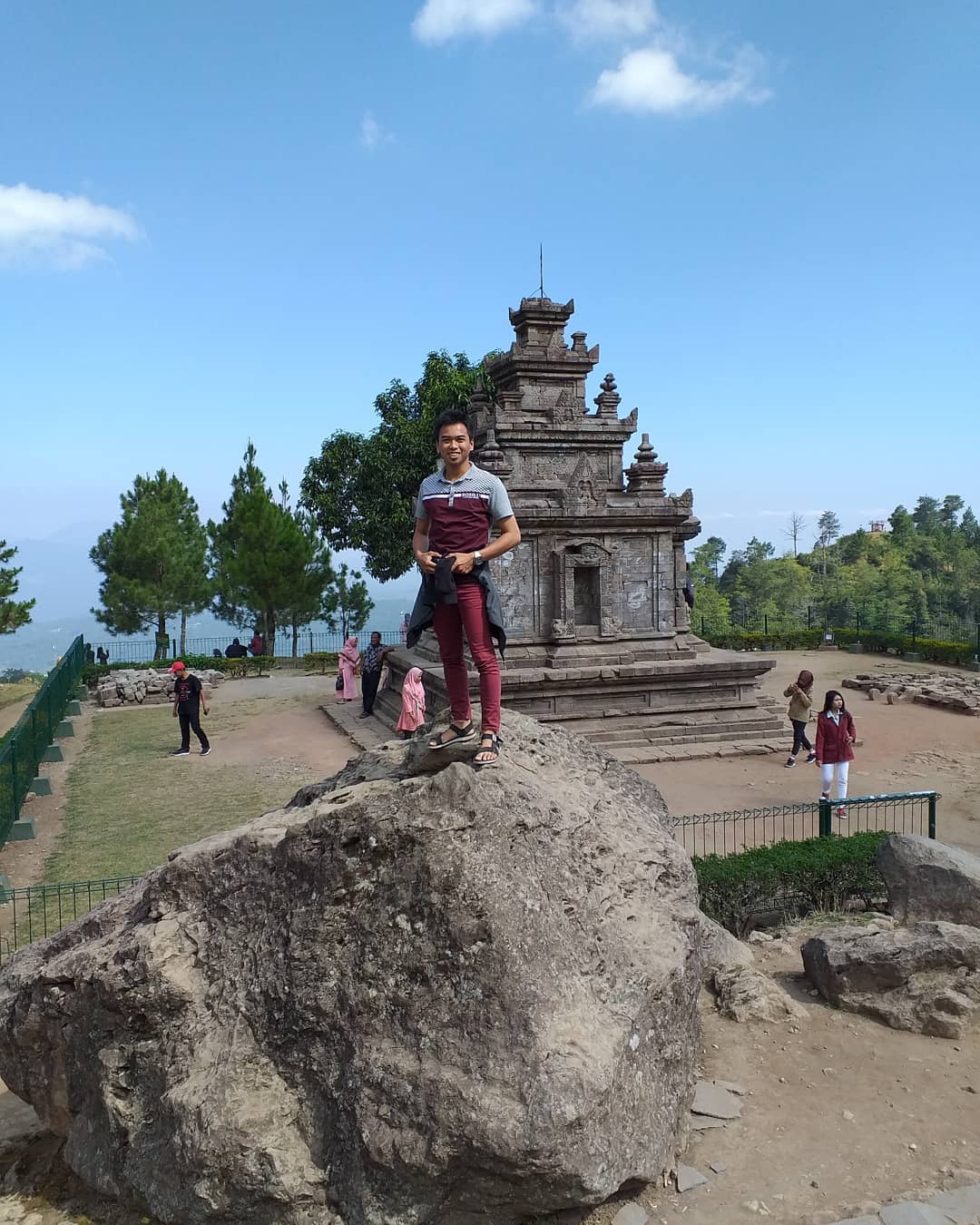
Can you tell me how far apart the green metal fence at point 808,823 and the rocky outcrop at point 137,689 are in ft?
54.5

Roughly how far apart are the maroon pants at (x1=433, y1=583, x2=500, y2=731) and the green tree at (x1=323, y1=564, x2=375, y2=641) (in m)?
28.7

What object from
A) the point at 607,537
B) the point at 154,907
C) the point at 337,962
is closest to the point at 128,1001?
the point at 154,907

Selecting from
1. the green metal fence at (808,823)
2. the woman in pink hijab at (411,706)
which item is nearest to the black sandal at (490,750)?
the green metal fence at (808,823)

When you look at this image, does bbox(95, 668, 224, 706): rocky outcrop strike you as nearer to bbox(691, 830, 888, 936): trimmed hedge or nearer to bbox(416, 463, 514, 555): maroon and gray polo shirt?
bbox(691, 830, 888, 936): trimmed hedge

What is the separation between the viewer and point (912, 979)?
6.66 meters

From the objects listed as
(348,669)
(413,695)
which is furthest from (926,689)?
(348,669)

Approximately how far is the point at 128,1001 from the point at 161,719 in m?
18.2

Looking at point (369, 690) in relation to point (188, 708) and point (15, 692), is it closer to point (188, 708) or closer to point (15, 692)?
point (188, 708)

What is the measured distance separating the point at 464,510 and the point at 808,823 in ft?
30.8

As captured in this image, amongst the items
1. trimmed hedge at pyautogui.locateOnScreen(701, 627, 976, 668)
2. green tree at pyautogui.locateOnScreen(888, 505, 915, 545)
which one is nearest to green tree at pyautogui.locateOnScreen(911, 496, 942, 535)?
green tree at pyautogui.locateOnScreen(888, 505, 915, 545)

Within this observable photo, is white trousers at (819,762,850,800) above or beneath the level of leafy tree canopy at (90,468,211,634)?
beneath

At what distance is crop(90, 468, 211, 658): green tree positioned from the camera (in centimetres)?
3127

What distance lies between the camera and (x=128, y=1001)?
15.5ft

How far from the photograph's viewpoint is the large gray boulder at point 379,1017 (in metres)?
4.20
